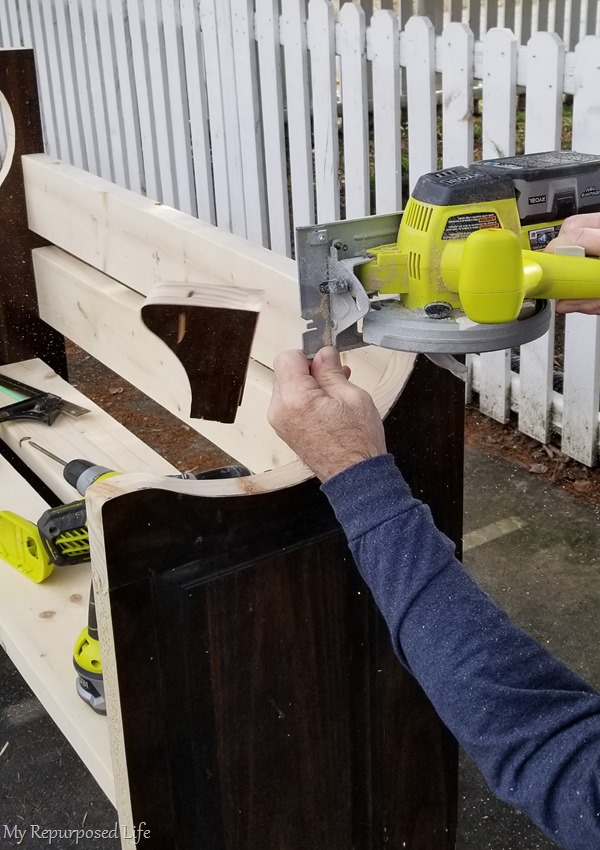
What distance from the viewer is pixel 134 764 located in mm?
1276

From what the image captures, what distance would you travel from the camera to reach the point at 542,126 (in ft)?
10.5

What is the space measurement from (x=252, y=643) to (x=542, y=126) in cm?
247

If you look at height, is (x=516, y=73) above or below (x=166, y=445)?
above

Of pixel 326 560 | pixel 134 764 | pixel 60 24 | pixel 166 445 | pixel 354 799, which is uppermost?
pixel 60 24

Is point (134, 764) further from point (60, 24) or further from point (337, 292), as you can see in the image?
point (60, 24)

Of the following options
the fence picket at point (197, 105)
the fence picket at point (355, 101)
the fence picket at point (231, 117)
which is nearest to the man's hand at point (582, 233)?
the fence picket at point (355, 101)

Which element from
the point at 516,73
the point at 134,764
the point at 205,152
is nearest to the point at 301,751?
the point at 134,764

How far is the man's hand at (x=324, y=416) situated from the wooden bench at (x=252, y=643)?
10cm

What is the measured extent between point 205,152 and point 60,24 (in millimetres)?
1761

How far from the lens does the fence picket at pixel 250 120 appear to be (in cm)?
448

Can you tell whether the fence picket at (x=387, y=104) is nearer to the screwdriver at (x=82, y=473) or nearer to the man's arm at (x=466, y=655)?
the screwdriver at (x=82, y=473)

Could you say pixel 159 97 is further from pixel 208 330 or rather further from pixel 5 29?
pixel 208 330

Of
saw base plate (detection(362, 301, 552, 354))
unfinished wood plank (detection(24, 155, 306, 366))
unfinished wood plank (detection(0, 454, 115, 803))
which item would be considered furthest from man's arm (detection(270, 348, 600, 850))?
unfinished wood plank (detection(24, 155, 306, 366))

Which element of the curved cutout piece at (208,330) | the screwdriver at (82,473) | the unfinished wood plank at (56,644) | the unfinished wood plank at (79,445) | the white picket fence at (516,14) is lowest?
the unfinished wood plank at (56,644)
